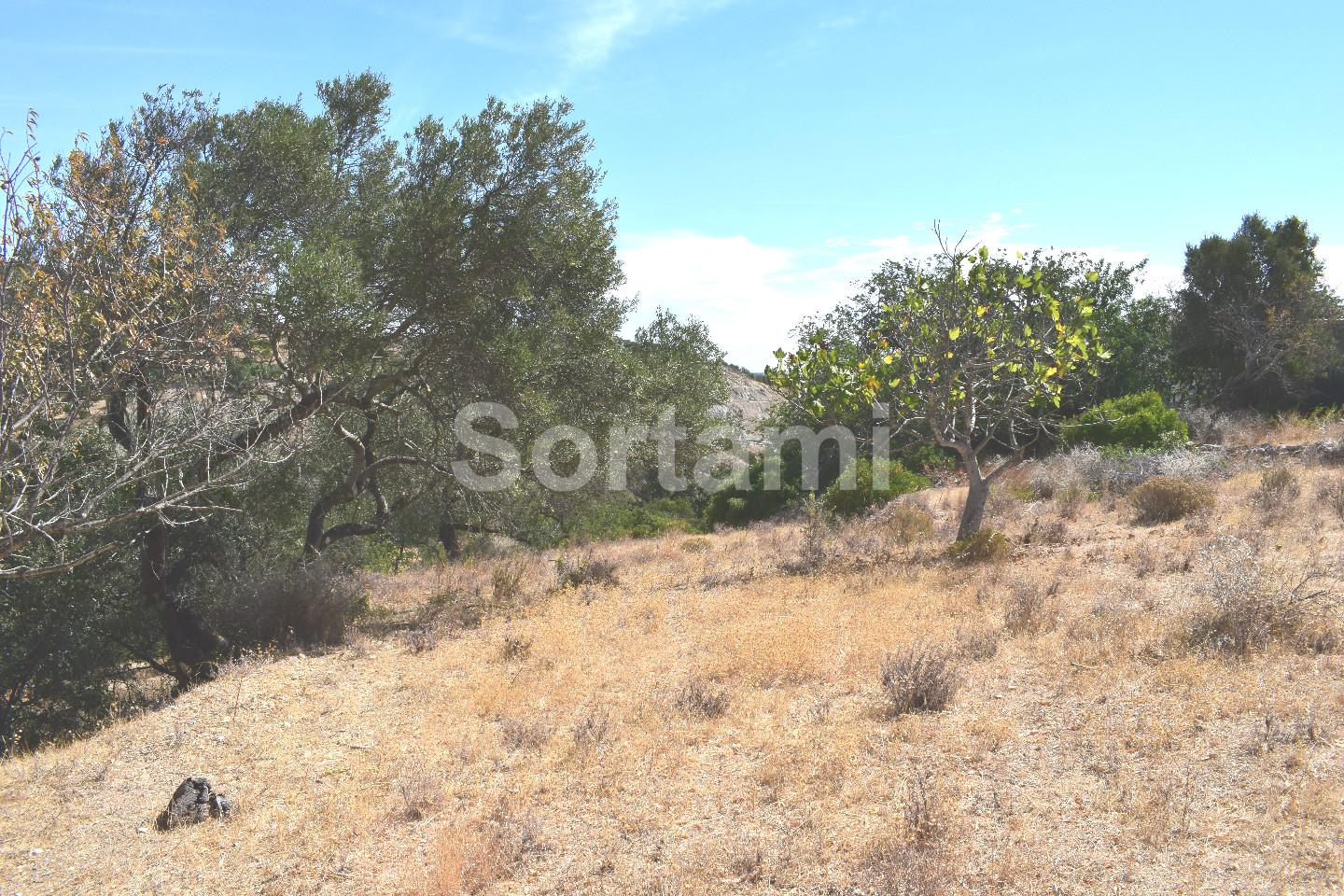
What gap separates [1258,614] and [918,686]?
9.49 feet

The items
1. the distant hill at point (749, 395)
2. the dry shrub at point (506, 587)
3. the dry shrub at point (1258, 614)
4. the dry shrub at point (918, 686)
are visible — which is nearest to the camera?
the dry shrub at point (918, 686)

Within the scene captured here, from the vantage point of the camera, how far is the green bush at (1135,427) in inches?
751

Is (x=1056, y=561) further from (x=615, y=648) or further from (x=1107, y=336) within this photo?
(x=1107, y=336)

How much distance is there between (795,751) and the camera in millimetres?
6043

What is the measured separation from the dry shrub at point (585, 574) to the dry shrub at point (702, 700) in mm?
5468

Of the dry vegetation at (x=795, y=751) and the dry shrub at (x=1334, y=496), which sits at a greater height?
the dry shrub at (x=1334, y=496)

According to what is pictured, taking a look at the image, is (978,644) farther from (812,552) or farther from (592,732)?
(812,552)

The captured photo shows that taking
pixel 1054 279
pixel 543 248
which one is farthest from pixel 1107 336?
pixel 543 248

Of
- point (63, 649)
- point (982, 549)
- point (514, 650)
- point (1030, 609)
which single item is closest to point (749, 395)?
point (982, 549)

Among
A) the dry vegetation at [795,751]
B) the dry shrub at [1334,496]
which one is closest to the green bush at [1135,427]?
the dry shrub at [1334,496]

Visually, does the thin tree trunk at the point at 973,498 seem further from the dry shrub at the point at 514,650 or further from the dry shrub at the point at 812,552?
the dry shrub at the point at 514,650

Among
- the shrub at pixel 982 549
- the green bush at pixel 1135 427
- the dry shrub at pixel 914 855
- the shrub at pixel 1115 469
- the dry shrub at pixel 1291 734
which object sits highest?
the green bush at pixel 1135 427

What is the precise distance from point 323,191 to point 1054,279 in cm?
2374

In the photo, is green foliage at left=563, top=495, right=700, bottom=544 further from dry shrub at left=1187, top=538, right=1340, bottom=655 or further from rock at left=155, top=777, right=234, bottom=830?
dry shrub at left=1187, top=538, right=1340, bottom=655
